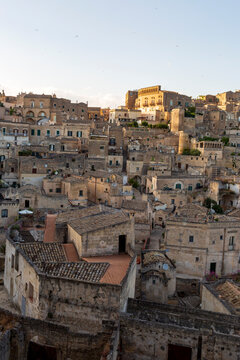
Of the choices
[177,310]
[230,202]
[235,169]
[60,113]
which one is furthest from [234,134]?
[177,310]

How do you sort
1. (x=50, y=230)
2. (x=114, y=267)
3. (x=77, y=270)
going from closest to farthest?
(x=77, y=270) → (x=114, y=267) → (x=50, y=230)

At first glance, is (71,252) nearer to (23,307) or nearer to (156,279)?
(23,307)

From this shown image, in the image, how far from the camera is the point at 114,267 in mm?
13812

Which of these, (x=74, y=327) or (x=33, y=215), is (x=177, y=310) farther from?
(x=33, y=215)

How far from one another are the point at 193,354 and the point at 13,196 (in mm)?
19946

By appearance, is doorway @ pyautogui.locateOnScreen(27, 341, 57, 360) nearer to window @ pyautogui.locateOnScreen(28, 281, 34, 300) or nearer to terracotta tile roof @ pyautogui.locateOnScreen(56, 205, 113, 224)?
window @ pyautogui.locateOnScreen(28, 281, 34, 300)

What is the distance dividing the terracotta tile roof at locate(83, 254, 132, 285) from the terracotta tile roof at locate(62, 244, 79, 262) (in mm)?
646

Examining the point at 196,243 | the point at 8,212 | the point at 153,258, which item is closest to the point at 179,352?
the point at 153,258

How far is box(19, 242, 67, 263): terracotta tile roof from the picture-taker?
1511cm

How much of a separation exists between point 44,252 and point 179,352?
283 inches

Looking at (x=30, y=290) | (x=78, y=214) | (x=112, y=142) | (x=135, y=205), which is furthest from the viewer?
(x=112, y=142)

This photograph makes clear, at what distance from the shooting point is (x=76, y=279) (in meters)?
12.2

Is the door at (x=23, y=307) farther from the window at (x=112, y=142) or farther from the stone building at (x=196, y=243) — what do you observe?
the window at (x=112, y=142)

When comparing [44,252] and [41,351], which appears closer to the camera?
[41,351]
